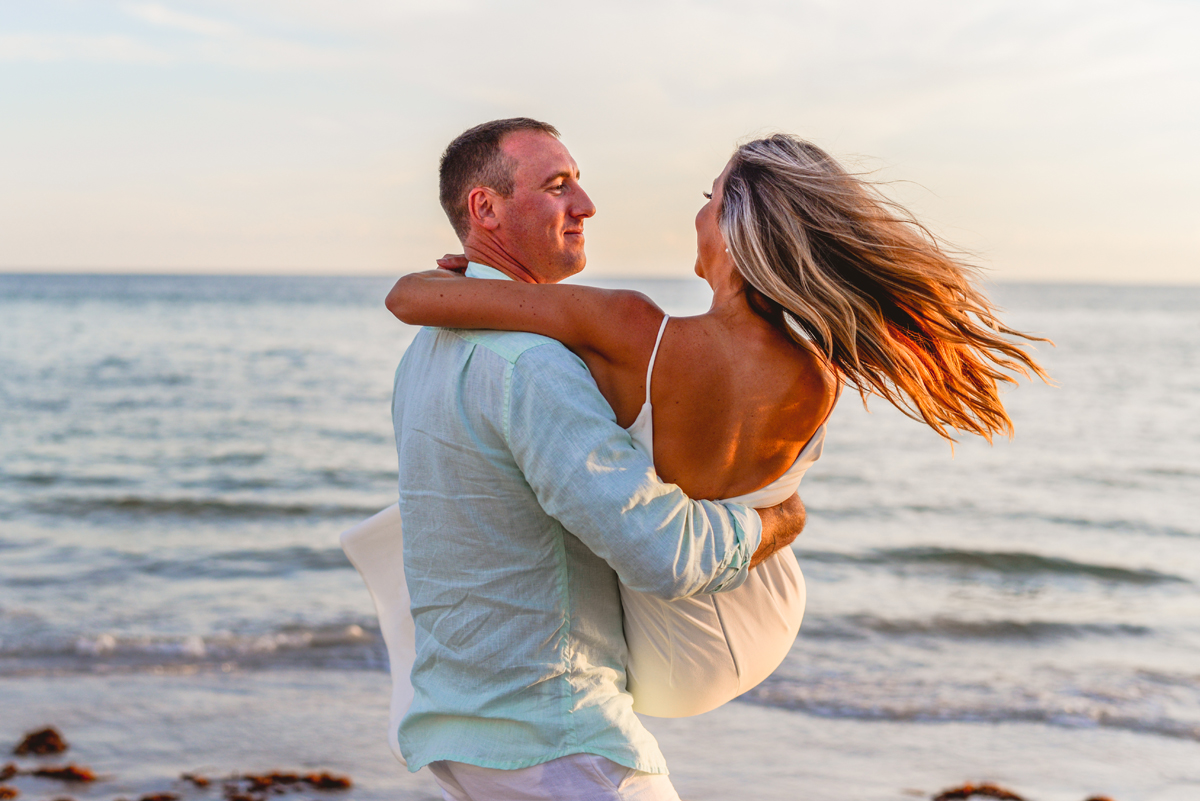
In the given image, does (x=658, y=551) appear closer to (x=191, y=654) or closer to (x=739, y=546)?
(x=739, y=546)

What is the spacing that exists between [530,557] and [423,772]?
120 inches

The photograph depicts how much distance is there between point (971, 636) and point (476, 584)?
20.4ft

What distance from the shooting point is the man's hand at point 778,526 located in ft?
6.24

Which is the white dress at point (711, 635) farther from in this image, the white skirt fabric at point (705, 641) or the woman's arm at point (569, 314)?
the woman's arm at point (569, 314)

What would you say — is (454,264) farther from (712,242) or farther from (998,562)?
(998,562)

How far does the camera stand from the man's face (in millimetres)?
1998

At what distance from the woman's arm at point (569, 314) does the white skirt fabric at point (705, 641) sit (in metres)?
0.52

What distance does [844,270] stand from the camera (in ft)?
6.23

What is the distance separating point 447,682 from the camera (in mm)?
1846

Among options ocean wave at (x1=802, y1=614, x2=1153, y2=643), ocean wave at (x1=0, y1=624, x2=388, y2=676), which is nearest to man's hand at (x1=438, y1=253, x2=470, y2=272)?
ocean wave at (x1=0, y1=624, x2=388, y2=676)

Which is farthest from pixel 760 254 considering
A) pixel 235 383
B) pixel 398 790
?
pixel 235 383

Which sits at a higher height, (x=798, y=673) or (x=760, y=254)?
(x=760, y=254)

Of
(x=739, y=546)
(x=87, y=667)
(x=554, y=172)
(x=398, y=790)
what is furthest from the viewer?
(x=87, y=667)

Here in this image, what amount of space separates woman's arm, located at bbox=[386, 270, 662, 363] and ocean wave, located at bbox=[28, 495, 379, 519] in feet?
29.1
